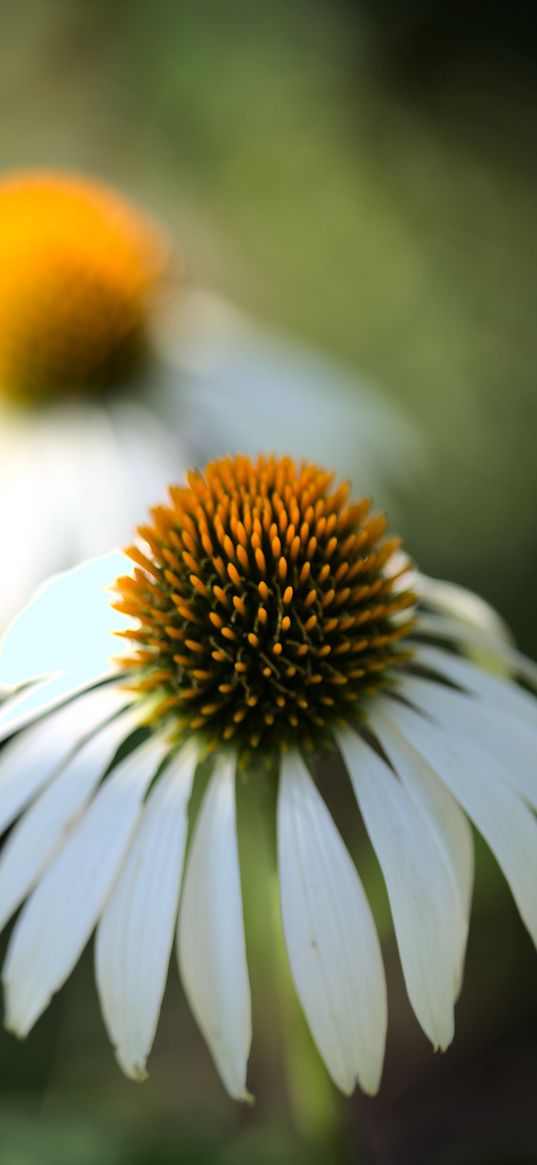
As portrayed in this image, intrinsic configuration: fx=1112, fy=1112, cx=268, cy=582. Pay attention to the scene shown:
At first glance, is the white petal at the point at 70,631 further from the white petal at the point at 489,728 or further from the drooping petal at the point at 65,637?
the white petal at the point at 489,728

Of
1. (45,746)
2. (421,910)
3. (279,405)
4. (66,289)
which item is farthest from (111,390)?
(421,910)

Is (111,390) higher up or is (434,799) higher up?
(111,390)

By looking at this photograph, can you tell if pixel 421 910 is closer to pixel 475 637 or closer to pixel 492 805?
pixel 492 805

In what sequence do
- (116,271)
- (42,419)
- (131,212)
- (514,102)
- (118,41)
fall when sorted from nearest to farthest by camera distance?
(42,419) → (116,271) → (131,212) → (514,102) → (118,41)

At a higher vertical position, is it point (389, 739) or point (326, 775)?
point (389, 739)

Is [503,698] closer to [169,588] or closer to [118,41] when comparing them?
[169,588]

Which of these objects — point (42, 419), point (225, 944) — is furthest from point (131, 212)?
point (225, 944)
